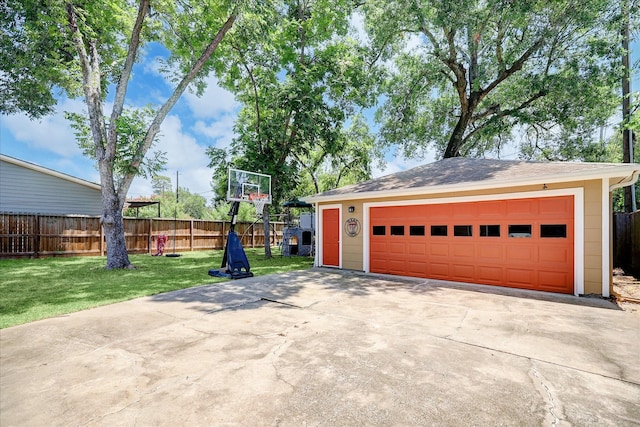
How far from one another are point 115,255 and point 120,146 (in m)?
3.45

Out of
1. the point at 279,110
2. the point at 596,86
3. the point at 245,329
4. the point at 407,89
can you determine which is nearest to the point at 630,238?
the point at 596,86

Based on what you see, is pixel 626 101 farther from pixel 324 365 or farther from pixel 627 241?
pixel 324 365

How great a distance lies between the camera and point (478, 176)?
706cm

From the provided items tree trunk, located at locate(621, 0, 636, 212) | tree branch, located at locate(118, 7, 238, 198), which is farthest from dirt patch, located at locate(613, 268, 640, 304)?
tree branch, located at locate(118, 7, 238, 198)

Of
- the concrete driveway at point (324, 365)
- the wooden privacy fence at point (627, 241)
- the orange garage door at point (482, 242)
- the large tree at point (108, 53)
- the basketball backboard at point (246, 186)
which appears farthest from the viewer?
the large tree at point (108, 53)

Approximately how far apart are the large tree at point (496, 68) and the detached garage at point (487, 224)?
4.99 metres

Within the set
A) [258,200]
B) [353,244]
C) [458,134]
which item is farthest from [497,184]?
[458,134]

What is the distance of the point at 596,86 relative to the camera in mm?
9852

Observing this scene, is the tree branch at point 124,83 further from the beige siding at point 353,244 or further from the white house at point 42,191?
the beige siding at point 353,244

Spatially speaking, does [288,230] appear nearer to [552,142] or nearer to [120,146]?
[120,146]

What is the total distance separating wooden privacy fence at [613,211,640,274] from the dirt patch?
0.32 meters

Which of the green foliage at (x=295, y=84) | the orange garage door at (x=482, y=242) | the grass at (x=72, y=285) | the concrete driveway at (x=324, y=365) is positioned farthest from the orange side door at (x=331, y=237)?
the concrete driveway at (x=324, y=365)

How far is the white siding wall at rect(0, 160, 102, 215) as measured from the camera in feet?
38.7

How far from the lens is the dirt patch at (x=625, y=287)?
5.65 metres
